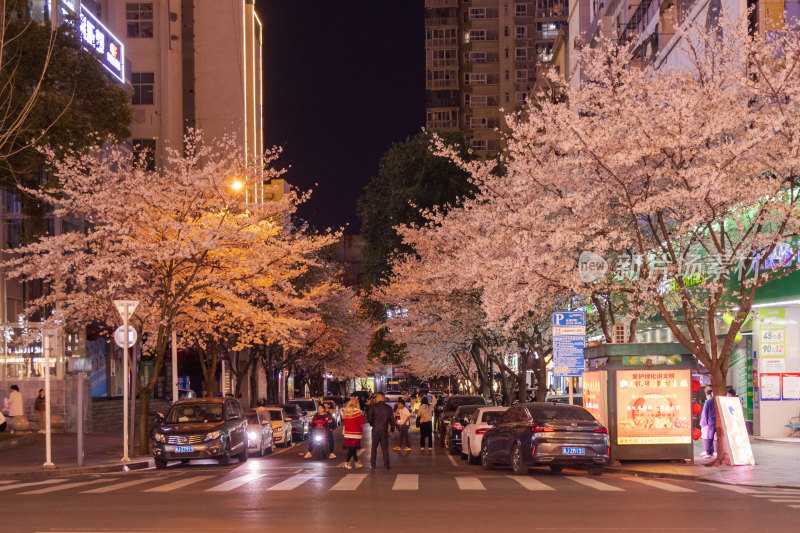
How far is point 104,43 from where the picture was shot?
47.3m

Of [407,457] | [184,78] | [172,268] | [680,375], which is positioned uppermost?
[184,78]

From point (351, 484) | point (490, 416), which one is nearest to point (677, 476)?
point (351, 484)

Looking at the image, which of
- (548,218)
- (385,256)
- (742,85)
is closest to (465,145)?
(385,256)

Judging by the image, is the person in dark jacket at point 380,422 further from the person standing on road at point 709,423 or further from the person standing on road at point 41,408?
the person standing on road at point 41,408

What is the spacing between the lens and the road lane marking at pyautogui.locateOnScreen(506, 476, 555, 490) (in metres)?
16.9

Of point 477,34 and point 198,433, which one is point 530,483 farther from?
point 477,34

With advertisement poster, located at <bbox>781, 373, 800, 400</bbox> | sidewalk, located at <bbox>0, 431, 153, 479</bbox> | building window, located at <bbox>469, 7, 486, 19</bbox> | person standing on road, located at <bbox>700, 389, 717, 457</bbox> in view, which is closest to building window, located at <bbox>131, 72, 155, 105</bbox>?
sidewalk, located at <bbox>0, 431, 153, 479</bbox>

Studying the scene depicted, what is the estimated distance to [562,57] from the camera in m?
77.2

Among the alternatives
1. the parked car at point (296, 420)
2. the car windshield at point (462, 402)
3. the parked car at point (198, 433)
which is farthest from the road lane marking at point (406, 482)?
the parked car at point (296, 420)

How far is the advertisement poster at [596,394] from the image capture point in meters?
23.3

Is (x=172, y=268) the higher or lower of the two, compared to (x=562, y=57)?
lower

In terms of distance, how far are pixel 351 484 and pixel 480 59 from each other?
338 feet

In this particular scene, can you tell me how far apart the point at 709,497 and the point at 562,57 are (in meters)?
65.5

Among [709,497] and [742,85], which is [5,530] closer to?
[709,497]
